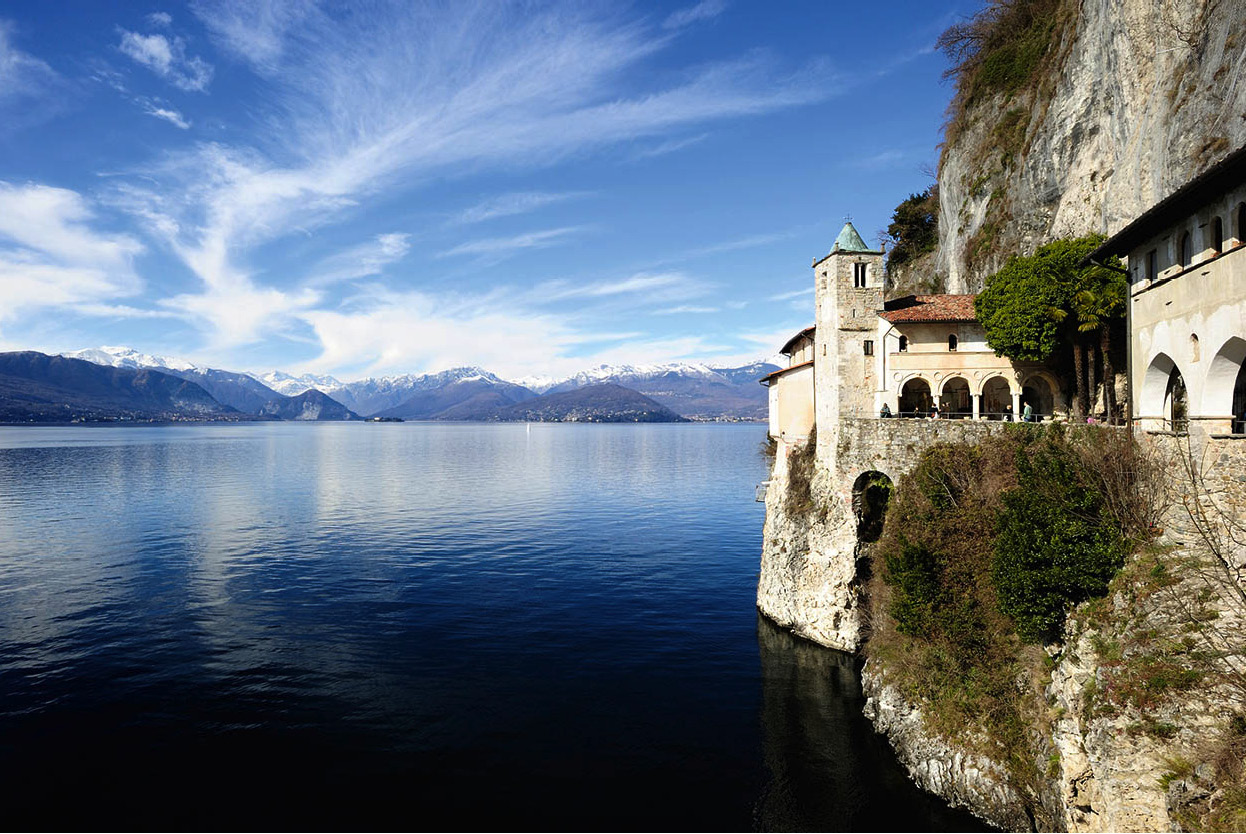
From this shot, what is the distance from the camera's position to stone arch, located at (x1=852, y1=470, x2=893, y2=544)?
36.8m

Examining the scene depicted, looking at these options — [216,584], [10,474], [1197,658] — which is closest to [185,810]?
[216,584]

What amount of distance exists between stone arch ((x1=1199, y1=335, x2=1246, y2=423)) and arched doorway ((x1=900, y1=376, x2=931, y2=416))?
63.9ft

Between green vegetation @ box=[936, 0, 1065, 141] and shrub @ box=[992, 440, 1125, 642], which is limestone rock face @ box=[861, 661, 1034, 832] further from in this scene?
green vegetation @ box=[936, 0, 1065, 141]

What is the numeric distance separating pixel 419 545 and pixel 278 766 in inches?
1417

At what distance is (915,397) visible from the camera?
42.2 metres

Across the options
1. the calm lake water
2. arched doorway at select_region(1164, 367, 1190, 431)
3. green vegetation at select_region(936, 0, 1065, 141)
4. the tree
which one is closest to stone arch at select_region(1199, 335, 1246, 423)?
arched doorway at select_region(1164, 367, 1190, 431)

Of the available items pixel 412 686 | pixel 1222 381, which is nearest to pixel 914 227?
pixel 1222 381

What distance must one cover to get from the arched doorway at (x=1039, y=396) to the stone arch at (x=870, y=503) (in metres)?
11.7

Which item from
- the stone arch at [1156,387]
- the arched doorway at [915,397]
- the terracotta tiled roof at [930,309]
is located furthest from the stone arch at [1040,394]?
the stone arch at [1156,387]

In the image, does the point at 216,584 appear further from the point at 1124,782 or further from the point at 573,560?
the point at 1124,782

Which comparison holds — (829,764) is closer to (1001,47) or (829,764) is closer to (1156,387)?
(1156,387)

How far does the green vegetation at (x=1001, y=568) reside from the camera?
2280cm

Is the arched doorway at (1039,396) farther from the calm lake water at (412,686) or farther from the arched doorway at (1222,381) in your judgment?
the calm lake water at (412,686)

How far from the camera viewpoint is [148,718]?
91.4 feet
